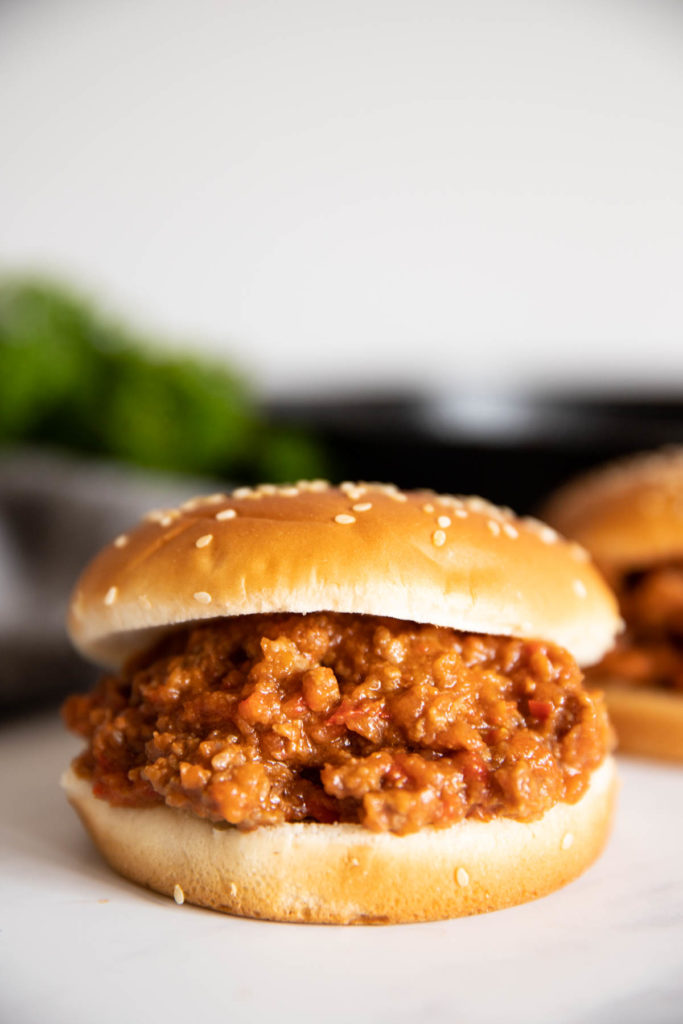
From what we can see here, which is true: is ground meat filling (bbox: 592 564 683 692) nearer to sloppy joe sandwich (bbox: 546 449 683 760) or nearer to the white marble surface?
sloppy joe sandwich (bbox: 546 449 683 760)

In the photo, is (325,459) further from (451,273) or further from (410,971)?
(410,971)

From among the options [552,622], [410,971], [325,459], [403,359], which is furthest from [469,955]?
[403,359]

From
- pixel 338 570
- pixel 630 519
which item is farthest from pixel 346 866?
pixel 630 519

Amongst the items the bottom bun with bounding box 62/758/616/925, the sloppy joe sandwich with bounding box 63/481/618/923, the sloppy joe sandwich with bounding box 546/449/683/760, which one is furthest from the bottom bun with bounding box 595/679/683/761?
the bottom bun with bounding box 62/758/616/925

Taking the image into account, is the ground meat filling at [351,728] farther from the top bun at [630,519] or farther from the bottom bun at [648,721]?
the top bun at [630,519]

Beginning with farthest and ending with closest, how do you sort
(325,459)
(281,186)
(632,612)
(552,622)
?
(281,186) → (325,459) → (632,612) → (552,622)

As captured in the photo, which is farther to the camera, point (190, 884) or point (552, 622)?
point (552, 622)
